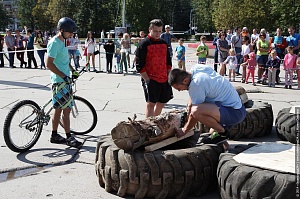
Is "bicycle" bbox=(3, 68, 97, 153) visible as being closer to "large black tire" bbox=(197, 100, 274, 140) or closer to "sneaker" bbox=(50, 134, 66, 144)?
"sneaker" bbox=(50, 134, 66, 144)

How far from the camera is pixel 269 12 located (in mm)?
39312

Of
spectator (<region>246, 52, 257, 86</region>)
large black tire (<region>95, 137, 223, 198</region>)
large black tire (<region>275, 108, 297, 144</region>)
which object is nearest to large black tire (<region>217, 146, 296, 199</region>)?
large black tire (<region>95, 137, 223, 198</region>)

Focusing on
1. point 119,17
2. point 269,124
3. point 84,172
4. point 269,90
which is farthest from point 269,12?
point 84,172

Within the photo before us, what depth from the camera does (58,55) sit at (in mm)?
6086

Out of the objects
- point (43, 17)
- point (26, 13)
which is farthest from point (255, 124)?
point (26, 13)

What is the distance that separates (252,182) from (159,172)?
974mm

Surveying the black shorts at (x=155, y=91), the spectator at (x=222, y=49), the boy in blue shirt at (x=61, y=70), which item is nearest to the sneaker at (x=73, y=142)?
the boy in blue shirt at (x=61, y=70)

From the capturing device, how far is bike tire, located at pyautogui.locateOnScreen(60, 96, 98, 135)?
697 cm

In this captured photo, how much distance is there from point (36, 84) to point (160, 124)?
8738 millimetres

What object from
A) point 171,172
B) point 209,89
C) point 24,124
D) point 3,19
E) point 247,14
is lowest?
point 171,172

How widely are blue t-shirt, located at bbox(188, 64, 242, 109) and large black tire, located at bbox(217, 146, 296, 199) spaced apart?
0.90m

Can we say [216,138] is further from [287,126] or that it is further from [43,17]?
[43,17]

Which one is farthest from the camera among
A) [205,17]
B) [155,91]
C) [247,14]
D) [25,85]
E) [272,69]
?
[205,17]

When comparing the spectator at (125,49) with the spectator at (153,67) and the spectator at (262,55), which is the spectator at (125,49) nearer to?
the spectator at (262,55)
